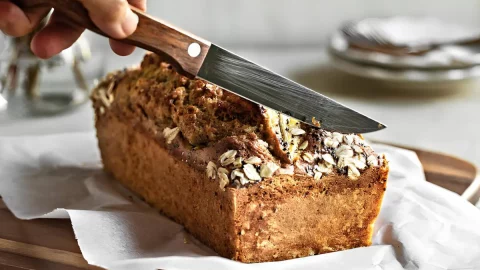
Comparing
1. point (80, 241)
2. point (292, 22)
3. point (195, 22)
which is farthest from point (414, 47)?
point (80, 241)

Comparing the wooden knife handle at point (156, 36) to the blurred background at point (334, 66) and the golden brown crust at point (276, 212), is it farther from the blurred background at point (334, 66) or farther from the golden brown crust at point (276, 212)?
the blurred background at point (334, 66)

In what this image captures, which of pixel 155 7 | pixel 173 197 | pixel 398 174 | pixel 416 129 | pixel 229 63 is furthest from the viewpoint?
pixel 155 7

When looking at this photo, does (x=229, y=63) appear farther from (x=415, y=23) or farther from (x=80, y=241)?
(x=415, y=23)

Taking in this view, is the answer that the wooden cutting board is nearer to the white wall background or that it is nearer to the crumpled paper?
the crumpled paper

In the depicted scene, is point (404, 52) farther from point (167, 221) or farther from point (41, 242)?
point (41, 242)

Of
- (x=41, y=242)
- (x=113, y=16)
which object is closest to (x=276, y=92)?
(x=113, y=16)

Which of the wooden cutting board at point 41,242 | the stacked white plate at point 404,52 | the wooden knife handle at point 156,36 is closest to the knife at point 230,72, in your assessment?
the wooden knife handle at point 156,36
